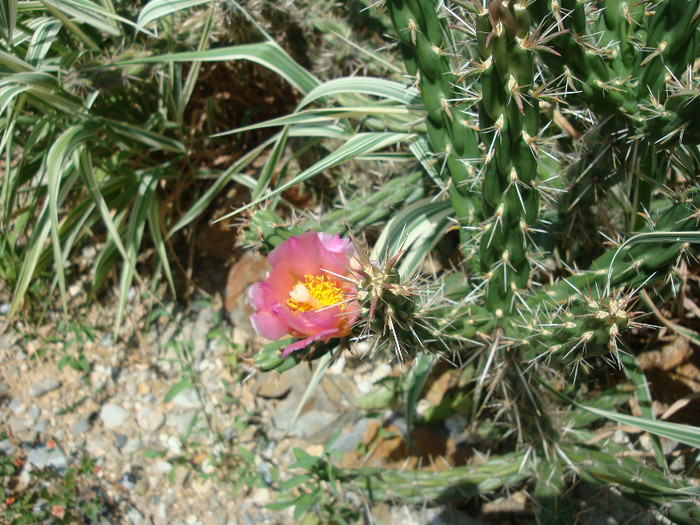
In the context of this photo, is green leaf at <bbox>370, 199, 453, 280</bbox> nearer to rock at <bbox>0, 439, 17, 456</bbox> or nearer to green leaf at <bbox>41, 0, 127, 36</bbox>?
green leaf at <bbox>41, 0, 127, 36</bbox>

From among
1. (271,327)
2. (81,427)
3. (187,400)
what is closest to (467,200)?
(271,327)

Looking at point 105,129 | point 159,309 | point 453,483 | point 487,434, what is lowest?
point 487,434

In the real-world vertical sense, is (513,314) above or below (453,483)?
above

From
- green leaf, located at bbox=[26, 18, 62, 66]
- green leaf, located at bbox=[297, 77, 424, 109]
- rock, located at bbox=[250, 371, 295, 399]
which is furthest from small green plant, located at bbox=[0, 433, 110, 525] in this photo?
green leaf, located at bbox=[297, 77, 424, 109]

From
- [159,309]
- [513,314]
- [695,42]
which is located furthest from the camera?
[159,309]

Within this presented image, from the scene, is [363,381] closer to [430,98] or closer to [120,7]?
[430,98]

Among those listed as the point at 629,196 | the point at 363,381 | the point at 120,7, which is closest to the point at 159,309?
the point at 363,381

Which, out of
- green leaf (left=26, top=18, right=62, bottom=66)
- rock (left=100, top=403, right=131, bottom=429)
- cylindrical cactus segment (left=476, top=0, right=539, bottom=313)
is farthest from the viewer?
rock (left=100, top=403, right=131, bottom=429)
